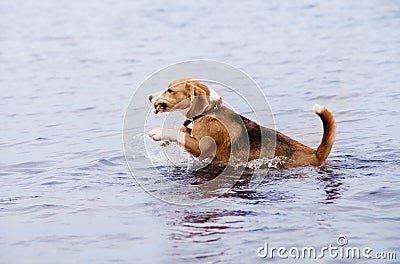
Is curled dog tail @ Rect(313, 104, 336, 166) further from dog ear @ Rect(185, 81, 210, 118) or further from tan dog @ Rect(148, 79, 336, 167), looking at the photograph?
dog ear @ Rect(185, 81, 210, 118)

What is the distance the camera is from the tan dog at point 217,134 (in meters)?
7.45

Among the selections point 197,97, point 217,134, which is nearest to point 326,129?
point 217,134

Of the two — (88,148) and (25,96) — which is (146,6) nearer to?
(25,96)

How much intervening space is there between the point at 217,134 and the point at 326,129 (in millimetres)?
980

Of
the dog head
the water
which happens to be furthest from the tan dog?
the water

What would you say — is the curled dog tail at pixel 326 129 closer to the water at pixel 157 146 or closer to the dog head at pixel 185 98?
the water at pixel 157 146

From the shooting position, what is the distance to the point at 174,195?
23.4ft

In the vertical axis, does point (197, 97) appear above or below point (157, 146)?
above

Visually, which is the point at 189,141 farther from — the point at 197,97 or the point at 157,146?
the point at 157,146

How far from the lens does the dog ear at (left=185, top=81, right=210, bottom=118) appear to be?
745 cm

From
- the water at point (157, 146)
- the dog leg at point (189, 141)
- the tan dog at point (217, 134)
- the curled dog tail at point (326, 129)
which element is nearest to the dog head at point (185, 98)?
the tan dog at point (217, 134)

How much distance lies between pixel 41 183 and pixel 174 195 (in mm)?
1366

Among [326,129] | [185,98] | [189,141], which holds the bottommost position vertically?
[189,141]

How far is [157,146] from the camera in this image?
8508mm
